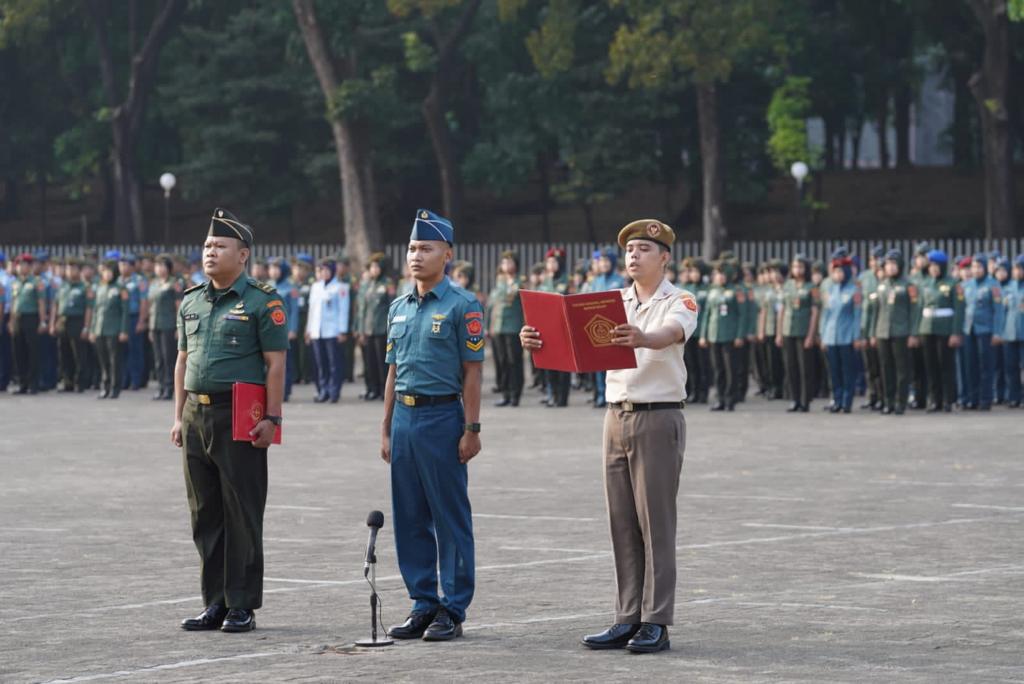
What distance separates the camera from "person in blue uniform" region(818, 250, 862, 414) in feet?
84.8

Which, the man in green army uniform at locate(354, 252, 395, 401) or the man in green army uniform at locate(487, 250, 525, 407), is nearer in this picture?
the man in green army uniform at locate(487, 250, 525, 407)

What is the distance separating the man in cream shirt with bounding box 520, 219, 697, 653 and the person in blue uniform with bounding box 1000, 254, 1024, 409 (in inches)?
712

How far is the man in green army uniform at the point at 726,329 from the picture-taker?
26.8 m

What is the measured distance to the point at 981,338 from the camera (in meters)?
26.2

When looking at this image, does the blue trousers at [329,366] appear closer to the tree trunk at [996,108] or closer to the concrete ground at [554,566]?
the concrete ground at [554,566]

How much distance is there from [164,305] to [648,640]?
72.0 feet

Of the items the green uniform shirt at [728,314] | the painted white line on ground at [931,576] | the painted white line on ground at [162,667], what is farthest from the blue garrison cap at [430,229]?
the green uniform shirt at [728,314]

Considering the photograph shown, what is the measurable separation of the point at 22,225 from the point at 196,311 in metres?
59.0

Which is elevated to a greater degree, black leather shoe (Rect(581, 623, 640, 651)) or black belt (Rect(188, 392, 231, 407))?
black belt (Rect(188, 392, 231, 407))

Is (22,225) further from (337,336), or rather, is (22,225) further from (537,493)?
(537,493)

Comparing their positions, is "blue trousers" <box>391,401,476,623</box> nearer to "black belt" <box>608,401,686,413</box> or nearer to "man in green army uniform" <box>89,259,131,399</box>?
"black belt" <box>608,401,686,413</box>

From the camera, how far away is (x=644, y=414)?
8977 mm

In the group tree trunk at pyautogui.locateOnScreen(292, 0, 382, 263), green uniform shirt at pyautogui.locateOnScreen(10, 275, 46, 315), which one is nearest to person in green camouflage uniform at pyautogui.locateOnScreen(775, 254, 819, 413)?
green uniform shirt at pyautogui.locateOnScreen(10, 275, 46, 315)

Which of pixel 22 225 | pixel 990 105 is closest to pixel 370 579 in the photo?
pixel 990 105
